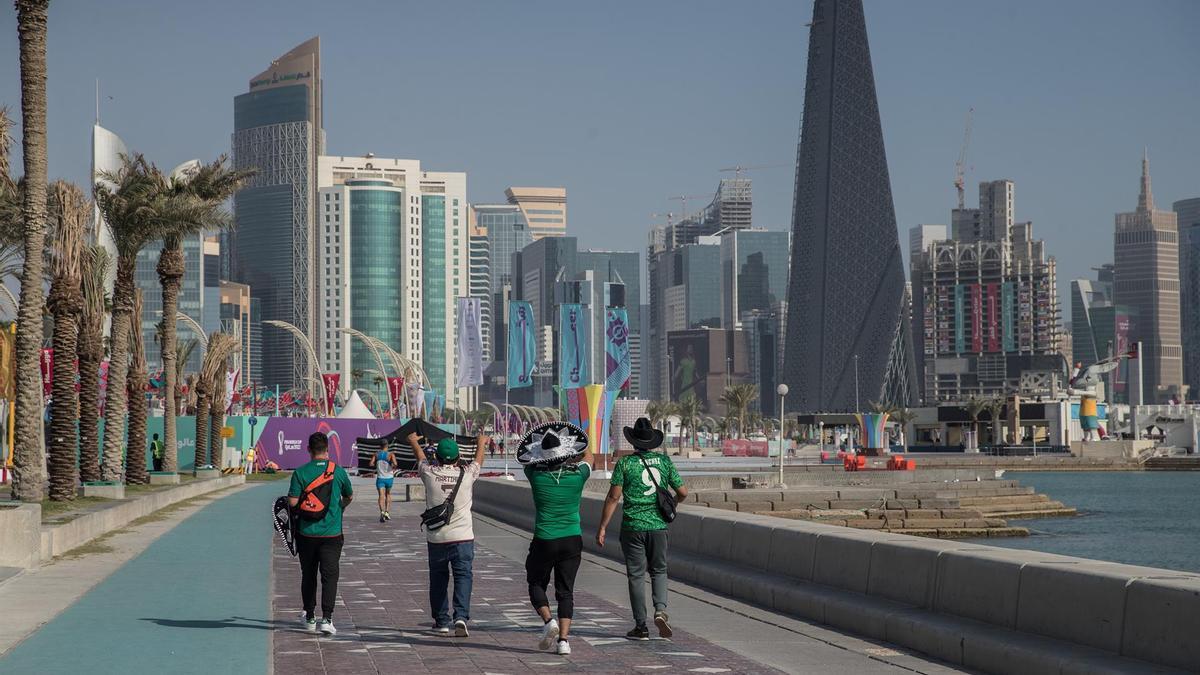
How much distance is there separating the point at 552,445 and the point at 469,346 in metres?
58.6

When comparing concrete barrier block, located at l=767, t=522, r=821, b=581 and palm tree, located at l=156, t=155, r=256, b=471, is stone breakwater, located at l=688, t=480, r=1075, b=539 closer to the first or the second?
palm tree, located at l=156, t=155, r=256, b=471

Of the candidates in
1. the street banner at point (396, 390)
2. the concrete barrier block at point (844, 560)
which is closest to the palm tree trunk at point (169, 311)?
the concrete barrier block at point (844, 560)

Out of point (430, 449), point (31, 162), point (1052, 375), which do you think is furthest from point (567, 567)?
point (1052, 375)

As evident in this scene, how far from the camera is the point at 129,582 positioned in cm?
1880

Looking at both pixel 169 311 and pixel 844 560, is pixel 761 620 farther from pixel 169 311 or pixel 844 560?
pixel 169 311

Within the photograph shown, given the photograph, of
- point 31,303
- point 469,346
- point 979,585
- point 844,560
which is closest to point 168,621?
Result: point 844,560

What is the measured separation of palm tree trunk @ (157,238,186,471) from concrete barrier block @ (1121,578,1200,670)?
4045 cm

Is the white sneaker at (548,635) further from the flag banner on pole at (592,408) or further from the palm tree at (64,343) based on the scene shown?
the flag banner on pole at (592,408)

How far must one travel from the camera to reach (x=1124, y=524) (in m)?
61.3

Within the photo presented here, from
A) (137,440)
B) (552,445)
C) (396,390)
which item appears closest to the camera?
(552,445)

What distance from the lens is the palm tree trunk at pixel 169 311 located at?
47625 millimetres

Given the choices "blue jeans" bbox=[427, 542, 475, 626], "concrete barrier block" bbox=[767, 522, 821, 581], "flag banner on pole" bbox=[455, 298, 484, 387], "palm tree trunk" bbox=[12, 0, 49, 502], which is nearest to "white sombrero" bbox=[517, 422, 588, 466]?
"blue jeans" bbox=[427, 542, 475, 626]

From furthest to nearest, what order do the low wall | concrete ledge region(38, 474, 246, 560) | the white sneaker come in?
concrete ledge region(38, 474, 246, 560) → the white sneaker → the low wall

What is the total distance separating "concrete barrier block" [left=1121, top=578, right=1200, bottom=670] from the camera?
9.03 meters
